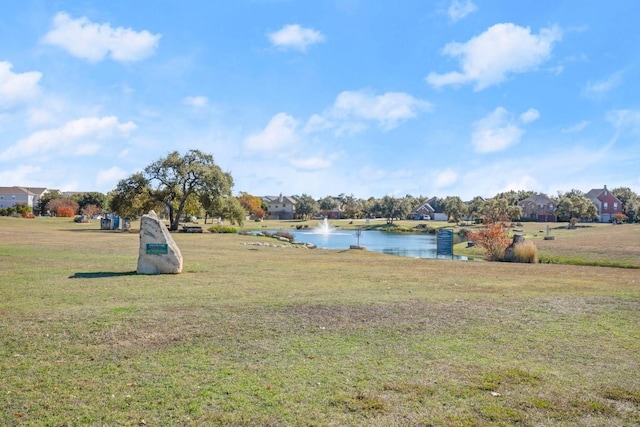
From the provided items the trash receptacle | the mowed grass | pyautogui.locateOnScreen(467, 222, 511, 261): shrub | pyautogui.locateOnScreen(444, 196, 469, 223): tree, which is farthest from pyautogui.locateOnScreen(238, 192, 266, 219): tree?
the mowed grass

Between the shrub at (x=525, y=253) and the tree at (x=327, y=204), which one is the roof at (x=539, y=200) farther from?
the shrub at (x=525, y=253)

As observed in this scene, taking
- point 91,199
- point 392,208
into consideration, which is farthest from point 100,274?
point 91,199

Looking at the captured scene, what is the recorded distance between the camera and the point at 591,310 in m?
9.64

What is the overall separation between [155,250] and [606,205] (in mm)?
119908

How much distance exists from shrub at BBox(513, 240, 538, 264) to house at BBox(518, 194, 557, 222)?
95888 millimetres

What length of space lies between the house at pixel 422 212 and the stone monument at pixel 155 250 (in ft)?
415

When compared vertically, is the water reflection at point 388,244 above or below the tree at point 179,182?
below

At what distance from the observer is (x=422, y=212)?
140m

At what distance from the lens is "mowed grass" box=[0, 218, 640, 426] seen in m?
4.80

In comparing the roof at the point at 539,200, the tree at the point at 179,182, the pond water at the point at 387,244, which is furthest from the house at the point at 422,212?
the tree at the point at 179,182

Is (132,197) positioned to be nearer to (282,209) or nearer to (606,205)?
(282,209)

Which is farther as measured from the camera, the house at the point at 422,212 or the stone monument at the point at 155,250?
the house at the point at 422,212

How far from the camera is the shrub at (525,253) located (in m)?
23.6

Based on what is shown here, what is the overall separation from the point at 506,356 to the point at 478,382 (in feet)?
3.98
